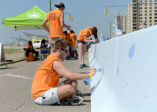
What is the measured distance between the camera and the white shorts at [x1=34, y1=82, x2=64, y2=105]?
2996 mm

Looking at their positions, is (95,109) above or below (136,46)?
below

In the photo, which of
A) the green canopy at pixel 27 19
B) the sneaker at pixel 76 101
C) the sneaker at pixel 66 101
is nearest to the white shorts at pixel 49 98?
the sneaker at pixel 66 101

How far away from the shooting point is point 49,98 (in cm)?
302

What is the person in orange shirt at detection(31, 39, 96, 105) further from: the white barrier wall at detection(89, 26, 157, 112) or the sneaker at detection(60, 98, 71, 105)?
the white barrier wall at detection(89, 26, 157, 112)

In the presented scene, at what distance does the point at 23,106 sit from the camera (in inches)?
126

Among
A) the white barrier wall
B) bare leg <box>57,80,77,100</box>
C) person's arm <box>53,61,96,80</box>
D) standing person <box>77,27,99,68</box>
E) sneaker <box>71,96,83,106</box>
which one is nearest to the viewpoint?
the white barrier wall

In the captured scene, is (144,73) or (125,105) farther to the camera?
(125,105)

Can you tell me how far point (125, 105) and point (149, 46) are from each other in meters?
0.60

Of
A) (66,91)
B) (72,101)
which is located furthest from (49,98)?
(72,101)

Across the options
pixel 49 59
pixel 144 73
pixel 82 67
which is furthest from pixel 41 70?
pixel 82 67

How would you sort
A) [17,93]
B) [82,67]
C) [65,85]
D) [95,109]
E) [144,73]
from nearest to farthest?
[144,73] → [95,109] → [65,85] → [17,93] → [82,67]

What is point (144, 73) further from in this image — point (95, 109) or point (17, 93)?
point (17, 93)

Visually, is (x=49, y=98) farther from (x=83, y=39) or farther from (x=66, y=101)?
(x=83, y=39)

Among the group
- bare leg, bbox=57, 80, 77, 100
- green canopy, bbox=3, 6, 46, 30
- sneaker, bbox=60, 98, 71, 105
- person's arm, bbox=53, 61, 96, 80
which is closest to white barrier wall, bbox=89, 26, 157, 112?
person's arm, bbox=53, 61, 96, 80
